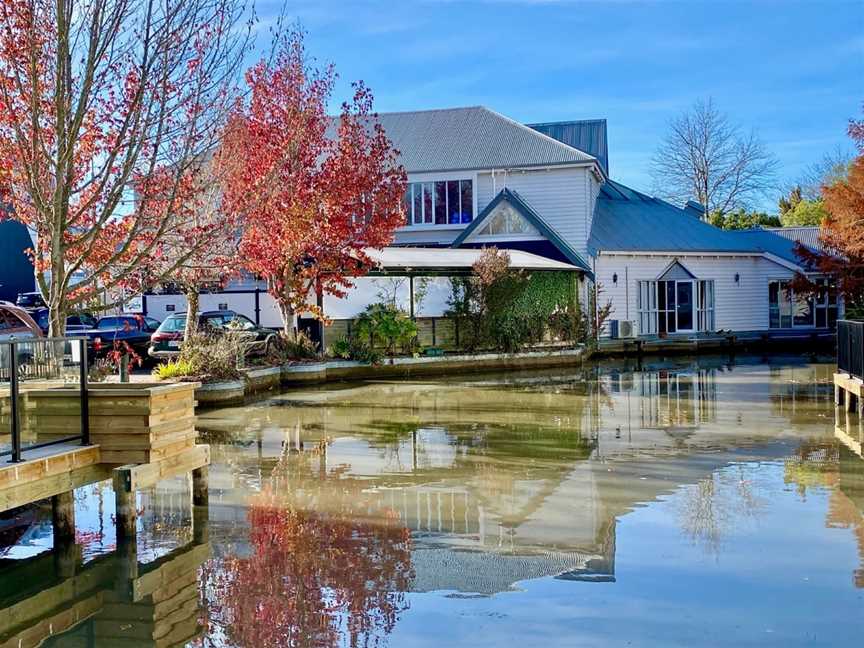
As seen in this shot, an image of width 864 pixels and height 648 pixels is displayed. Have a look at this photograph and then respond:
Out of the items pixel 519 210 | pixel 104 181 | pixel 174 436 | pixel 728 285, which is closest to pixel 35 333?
pixel 104 181

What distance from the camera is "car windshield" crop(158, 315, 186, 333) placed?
24.5 m

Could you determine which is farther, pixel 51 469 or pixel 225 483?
pixel 225 483

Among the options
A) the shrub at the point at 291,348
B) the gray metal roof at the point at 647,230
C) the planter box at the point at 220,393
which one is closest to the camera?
the planter box at the point at 220,393

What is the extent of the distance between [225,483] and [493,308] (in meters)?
18.1

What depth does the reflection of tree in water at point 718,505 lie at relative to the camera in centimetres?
888

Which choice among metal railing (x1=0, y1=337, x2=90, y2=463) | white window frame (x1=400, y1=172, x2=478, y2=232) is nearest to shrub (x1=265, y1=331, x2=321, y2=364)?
white window frame (x1=400, y1=172, x2=478, y2=232)

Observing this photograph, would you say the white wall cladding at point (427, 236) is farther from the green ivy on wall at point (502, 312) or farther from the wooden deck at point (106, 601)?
the wooden deck at point (106, 601)

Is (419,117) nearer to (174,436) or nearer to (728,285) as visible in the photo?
(728,285)

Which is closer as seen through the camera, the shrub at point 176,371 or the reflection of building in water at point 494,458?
the reflection of building in water at point 494,458

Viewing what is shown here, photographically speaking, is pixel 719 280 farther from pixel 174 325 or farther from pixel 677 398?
pixel 174 325

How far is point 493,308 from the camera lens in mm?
29094

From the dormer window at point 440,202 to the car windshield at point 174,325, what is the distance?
13537 millimetres

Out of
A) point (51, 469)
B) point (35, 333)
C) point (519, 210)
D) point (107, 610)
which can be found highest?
point (519, 210)

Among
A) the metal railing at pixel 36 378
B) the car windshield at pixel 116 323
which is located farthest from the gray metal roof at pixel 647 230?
the metal railing at pixel 36 378
